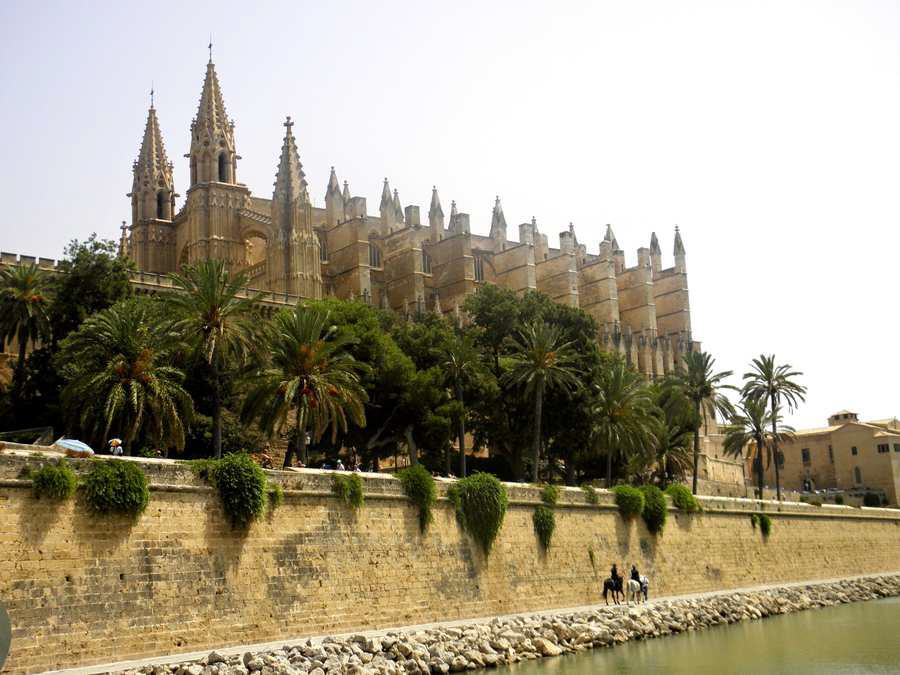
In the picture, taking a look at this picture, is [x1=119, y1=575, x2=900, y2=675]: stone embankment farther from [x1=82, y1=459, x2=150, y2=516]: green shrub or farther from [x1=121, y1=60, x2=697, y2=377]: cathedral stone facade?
[x1=121, y1=60, x2=697, y2=377]: cathedral stone facade

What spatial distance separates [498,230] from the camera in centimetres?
8781

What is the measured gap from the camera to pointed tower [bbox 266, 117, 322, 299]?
58.4m

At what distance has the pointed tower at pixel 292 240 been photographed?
58375 millimetres

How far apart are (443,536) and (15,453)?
11.3 metres

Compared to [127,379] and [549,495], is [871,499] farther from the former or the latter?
[127,379]

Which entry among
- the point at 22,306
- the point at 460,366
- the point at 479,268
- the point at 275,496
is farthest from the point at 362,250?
the point at 275,496

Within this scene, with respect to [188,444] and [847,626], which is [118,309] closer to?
[188,444]

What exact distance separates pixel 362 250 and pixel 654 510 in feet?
112

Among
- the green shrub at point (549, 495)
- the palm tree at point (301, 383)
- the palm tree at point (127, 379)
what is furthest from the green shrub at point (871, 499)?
the palm tree at point (127, 379)

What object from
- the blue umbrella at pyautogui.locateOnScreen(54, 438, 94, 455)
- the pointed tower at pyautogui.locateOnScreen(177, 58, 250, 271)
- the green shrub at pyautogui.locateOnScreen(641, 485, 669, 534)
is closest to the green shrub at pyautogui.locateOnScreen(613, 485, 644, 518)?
the green shrub at pyautogui.locateOnScreen(641, 485, 669, 534)

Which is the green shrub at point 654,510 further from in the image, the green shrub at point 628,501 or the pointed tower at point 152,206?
the pointed tower at point 152,206

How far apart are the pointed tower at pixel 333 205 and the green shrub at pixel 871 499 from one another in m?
41.9

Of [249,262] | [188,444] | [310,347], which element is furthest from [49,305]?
[249,262]

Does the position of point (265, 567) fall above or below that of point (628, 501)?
below
